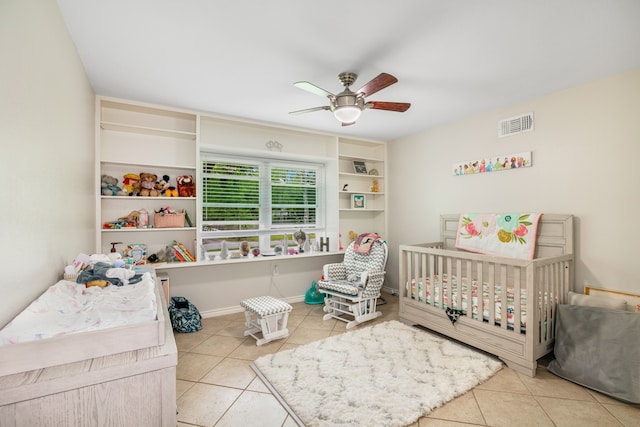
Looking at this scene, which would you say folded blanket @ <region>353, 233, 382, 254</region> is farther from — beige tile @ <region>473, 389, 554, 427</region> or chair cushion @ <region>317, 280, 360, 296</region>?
beige tile @ <region>473, 389, 554, 427</region>

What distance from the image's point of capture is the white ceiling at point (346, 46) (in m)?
1.70

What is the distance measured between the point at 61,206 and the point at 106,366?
52.6 inches

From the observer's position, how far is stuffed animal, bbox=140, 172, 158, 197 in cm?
323

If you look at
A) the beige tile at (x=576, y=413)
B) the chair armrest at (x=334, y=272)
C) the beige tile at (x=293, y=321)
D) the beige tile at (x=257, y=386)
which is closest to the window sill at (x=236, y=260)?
the chair armrest at (x=334, y=272)

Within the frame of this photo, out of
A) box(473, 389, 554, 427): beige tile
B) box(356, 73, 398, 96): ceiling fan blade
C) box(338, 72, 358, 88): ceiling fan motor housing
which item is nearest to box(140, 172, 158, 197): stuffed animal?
box(338, 72, 358, 88): ceiling fan motor housing

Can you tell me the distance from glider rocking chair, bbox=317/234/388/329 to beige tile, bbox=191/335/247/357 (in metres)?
1.08

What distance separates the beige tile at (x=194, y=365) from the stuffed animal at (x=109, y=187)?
175 cm

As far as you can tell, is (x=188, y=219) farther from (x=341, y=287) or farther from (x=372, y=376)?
(x=372, y=376)

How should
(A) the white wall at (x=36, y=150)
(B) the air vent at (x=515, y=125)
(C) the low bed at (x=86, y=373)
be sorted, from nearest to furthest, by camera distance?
(C) the low bed at (x=86, y=373), (A) the white wall at (x=36, y=150), (B) the air vent at (x=515, y=125)

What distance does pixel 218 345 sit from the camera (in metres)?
2.86

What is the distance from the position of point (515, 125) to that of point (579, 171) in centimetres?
76

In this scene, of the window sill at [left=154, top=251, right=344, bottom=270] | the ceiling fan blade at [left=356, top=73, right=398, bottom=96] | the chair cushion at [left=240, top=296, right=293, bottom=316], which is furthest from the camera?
the window sill at [left=154, top=251, right=344, bottom=270]

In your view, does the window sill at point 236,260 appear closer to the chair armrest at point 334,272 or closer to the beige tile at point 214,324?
the chair armrest at point 334,272

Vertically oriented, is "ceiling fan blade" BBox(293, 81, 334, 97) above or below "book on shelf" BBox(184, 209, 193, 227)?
above
